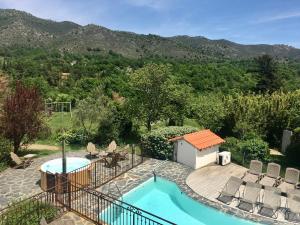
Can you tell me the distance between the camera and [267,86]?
50875 millimetres

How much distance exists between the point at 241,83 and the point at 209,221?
57671mm

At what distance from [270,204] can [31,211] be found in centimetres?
917

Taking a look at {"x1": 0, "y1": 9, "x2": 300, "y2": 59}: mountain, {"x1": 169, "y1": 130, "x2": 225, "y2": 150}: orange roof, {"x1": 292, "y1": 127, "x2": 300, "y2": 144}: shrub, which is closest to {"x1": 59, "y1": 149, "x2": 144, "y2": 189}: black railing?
{"x1": 169, "y1": 130, "x2": 225, "y2": 150}: orange roof

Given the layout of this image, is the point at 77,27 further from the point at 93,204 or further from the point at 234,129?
the point at 93,204

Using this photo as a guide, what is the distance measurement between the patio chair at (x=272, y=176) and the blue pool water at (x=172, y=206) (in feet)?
12.7

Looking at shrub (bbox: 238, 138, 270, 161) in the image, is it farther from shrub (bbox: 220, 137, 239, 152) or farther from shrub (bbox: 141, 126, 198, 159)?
shrub (bbox: 141, 126, 198, 159)

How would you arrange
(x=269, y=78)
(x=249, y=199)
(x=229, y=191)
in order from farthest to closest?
1. (x=269, y=78)
2. (x=229, y=191)
3. (x=249, y=199)

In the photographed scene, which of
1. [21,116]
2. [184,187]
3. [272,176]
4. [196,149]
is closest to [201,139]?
[196,149]

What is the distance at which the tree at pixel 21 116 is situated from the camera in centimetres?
1928

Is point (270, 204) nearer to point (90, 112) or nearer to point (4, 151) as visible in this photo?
point (90, 112)

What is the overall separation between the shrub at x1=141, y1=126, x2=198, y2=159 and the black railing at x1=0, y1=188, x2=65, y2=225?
25.6 ft

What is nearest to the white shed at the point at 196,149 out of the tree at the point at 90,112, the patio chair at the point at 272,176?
the patio chair at the point at 272,176

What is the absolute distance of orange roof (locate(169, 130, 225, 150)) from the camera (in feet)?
61.5

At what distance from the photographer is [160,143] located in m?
20.0
